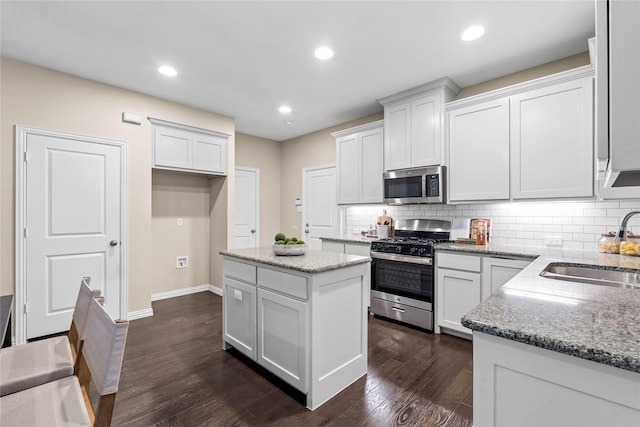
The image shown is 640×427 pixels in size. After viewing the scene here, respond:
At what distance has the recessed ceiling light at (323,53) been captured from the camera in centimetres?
267

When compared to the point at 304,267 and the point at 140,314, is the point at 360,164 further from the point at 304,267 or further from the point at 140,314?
the point at 140,314

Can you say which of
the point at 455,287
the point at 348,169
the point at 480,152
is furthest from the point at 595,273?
the point at 348,169

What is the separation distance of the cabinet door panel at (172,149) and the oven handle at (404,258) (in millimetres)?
2787

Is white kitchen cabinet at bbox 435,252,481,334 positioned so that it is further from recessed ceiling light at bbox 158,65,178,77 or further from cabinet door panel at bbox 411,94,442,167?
recessed ceiling light at bbox 158,65,178,77

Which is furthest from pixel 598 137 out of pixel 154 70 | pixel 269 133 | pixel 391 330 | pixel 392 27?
pixel 269 133

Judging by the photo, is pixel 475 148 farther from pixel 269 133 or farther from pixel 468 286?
pixel 269 133

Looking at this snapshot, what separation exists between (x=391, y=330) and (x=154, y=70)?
3.70 metres

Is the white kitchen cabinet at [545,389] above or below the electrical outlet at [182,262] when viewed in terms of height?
above

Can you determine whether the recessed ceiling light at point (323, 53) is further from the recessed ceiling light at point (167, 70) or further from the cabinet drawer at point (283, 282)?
the cabinet drawer at point (283, 282)

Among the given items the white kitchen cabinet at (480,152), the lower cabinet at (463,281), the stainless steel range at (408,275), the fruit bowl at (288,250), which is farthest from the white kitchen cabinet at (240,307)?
the white kitchen cabinet at (480,152)

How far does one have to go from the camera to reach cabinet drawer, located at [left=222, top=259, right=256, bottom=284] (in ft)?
7.61

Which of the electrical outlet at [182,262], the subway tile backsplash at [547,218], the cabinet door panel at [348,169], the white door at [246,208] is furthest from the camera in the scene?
the white door at [246,208]

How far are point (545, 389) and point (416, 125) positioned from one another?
309 centimetres

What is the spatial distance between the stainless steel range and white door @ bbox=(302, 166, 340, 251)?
1513mm
